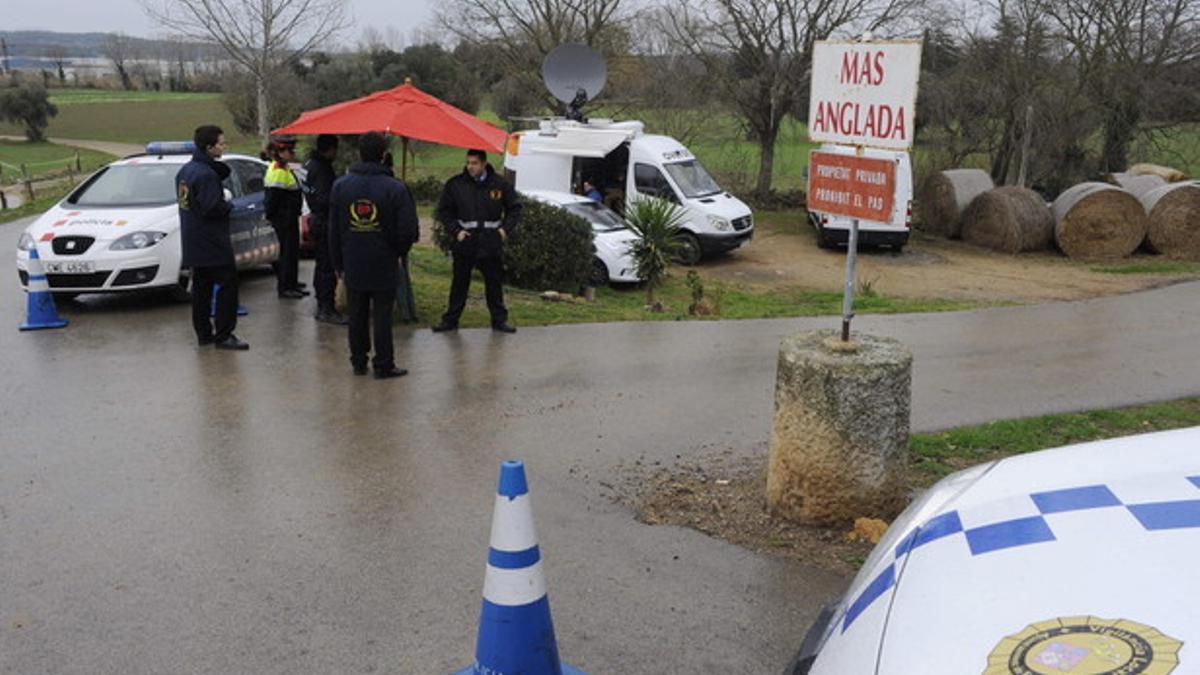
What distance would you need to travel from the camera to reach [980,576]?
7.24 ft

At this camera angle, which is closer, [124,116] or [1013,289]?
[1013,289]

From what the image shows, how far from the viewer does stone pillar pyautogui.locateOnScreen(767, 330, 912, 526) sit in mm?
4883

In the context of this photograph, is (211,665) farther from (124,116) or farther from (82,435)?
(124,116)

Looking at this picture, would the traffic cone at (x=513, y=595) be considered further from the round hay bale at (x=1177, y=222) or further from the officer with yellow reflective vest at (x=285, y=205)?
the round hay bale at (x=1177, y=222)

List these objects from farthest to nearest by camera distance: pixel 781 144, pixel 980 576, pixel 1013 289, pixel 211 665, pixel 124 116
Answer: pixel 124 116 < pixel 781 144 < pixel 1013 289 < pixel 211 665 < pixel 980 576

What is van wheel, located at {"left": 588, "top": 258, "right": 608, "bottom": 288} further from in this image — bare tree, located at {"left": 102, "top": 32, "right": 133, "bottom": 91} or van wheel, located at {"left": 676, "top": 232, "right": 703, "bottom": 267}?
bare tree, located at {"left": 102, "top": 32, "right": 133, "bottom": 91}

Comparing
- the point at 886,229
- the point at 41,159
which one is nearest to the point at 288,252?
the point at 886,229

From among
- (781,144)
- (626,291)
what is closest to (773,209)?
(781,144)

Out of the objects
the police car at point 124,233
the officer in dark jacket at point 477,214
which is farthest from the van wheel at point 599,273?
the officer in dark jacket at point 477,214

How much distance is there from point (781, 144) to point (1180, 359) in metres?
21.2

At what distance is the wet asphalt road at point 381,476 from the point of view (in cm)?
410

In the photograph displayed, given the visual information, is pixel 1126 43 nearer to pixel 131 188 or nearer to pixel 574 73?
pixel 574 73

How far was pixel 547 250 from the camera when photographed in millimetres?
13109

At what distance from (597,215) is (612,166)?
399 cm
